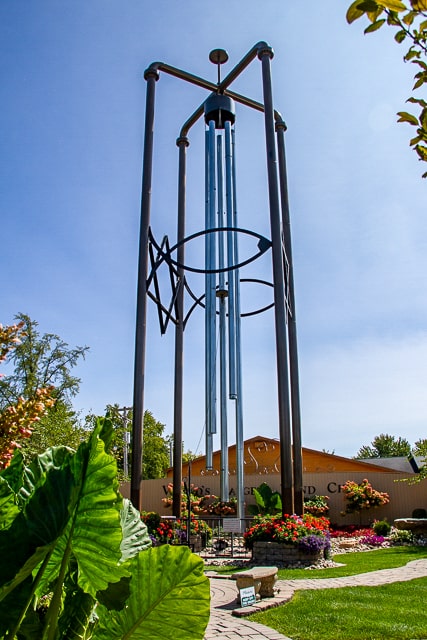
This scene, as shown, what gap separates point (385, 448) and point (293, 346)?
41.1 metres

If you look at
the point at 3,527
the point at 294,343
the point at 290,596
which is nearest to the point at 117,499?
the point at 3,527

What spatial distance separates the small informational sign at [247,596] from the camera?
230 inches

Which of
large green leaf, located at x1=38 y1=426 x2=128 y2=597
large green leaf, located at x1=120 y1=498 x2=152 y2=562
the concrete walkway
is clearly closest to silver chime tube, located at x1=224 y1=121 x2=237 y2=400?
the concrete walkway

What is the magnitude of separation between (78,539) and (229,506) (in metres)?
13.5

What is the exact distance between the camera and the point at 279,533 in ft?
30.6

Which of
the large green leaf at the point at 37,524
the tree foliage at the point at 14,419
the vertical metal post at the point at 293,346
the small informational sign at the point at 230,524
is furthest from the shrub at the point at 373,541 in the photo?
the large green leaf at the point at 37,524

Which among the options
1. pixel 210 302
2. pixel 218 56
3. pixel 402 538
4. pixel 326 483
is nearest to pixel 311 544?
pixel 210 302

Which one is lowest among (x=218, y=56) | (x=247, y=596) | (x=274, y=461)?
(x=247, y=596)

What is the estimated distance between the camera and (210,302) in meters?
11.4

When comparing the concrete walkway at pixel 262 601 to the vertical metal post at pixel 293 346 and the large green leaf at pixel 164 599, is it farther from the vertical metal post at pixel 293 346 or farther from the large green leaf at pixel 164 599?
the large green leaf at pixel 164 599

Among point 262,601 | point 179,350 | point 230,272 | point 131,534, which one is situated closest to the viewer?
point 131,534

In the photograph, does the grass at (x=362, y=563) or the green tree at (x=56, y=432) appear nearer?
the grass at (x=362, y=563)

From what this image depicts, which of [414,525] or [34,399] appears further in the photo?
[414,525]

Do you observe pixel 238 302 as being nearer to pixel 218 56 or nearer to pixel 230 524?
pixel 230 524
